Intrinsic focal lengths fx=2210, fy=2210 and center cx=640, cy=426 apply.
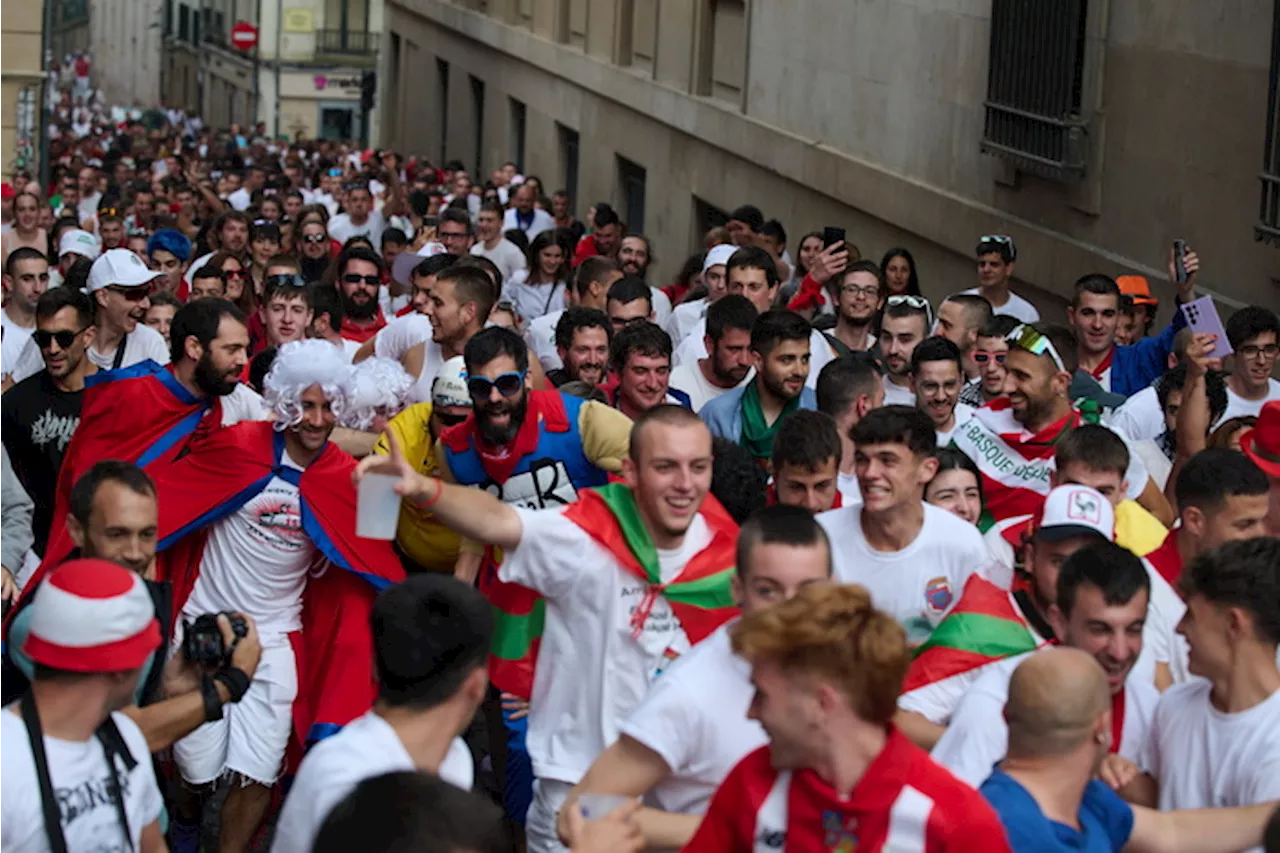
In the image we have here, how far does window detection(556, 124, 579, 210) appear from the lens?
99.1 feet

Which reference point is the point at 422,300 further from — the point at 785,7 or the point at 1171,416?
the point at 785,7

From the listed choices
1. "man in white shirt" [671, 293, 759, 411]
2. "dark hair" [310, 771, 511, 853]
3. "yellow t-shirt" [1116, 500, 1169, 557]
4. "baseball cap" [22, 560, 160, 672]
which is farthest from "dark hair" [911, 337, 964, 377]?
"dark hair" [310, 771, 511, 853]

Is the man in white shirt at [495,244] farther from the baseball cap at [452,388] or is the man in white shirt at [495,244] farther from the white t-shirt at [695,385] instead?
the baseball cap at [452,388]

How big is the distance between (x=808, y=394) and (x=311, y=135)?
2184 inches

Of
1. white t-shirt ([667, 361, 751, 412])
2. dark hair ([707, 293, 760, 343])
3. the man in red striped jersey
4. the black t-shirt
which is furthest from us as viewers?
white t-shirt ([667, 361, 751, 412])

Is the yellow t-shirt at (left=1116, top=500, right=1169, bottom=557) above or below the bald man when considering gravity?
below

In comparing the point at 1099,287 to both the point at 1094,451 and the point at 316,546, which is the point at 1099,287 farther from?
the point at 316,546

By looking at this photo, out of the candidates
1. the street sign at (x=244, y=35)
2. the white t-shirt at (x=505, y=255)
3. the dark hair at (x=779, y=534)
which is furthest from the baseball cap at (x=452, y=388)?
the street sign at (x=244, y=35)

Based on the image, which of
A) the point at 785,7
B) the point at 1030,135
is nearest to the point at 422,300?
the point at 1030,135

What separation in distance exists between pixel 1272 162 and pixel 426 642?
841cm

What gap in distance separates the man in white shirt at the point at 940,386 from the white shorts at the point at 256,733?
2752 millimetres

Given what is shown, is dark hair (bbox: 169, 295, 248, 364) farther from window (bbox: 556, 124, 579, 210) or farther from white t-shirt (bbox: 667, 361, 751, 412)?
window (bbox: 556, 124, 579, 210)

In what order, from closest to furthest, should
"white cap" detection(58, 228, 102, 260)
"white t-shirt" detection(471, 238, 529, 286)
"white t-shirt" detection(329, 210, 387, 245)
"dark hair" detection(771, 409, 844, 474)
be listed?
1. "dark hair" detection(771, 409, 844, 474)
2. "white cap" detection(58, 228, 102, 260)
3. "white t-shirt" detection(471, 238, 529, 286)
4. "white t-shirt" detection(329, 210, 387, 245)

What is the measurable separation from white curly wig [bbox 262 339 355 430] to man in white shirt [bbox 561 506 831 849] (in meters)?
2.66
